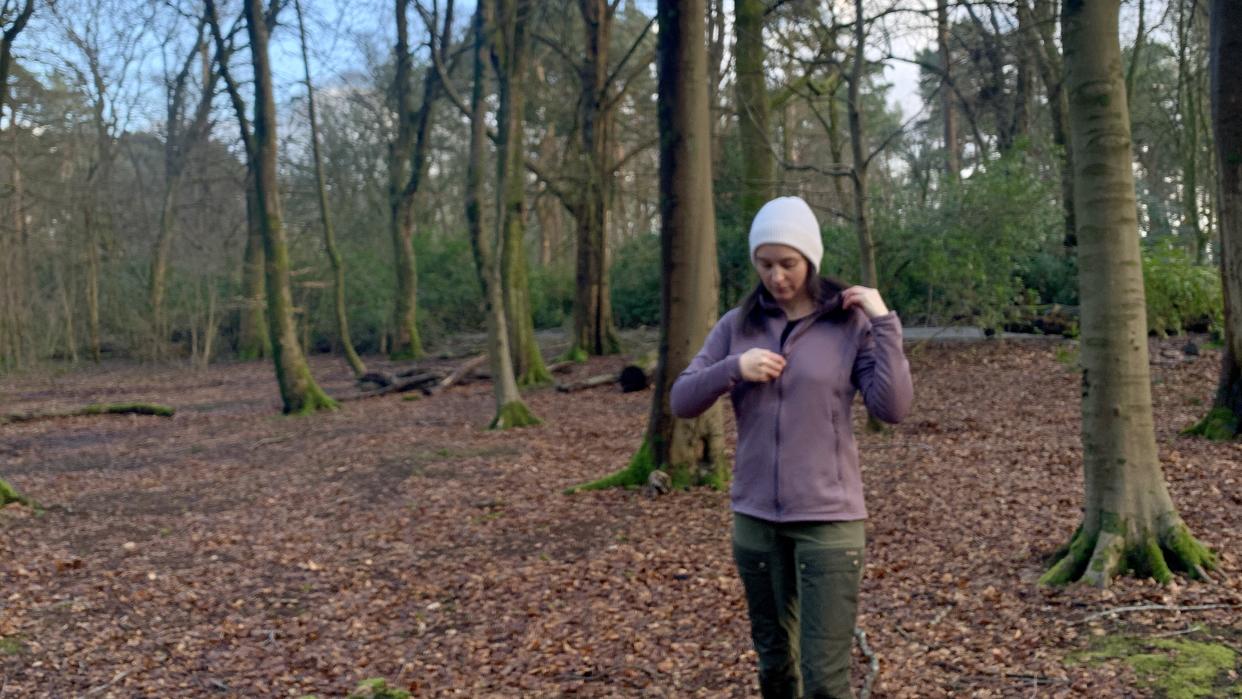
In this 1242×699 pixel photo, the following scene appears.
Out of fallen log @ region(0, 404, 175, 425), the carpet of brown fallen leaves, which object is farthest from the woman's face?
fallen log @ region(0, 404, 175, 425)

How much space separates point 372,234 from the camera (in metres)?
35.3

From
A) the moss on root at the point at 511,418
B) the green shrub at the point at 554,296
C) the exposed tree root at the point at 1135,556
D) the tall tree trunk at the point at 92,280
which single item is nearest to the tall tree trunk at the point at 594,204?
the moss on root at the point at 511,418

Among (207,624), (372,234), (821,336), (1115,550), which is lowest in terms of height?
(207,624)

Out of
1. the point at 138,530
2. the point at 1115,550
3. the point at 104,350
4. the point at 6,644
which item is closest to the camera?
the point at 1115,550

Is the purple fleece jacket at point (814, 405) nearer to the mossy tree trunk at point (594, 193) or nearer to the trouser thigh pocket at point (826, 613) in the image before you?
the trouser thigh pocket at point (826, 613)

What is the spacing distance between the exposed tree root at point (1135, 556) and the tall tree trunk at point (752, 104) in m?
10.8

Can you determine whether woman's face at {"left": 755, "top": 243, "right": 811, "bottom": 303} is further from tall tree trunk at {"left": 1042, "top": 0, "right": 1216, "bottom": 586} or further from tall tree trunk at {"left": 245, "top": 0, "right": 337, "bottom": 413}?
tall tree trunk at {"left": 245, "top": 0, "right": 337, "bottom": 413}

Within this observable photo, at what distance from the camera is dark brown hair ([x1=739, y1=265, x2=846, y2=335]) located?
10.7 feet

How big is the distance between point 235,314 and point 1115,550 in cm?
3159

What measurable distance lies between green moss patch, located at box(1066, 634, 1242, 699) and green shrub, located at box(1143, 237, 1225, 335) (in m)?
13.4

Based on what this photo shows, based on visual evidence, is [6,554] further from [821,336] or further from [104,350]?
[104,350]

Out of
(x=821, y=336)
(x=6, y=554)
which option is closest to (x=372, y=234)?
(x=6, y=554)

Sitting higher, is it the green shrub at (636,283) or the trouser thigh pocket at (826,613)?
the green shrub at (636,283)

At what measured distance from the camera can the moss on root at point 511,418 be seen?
1438 cm
